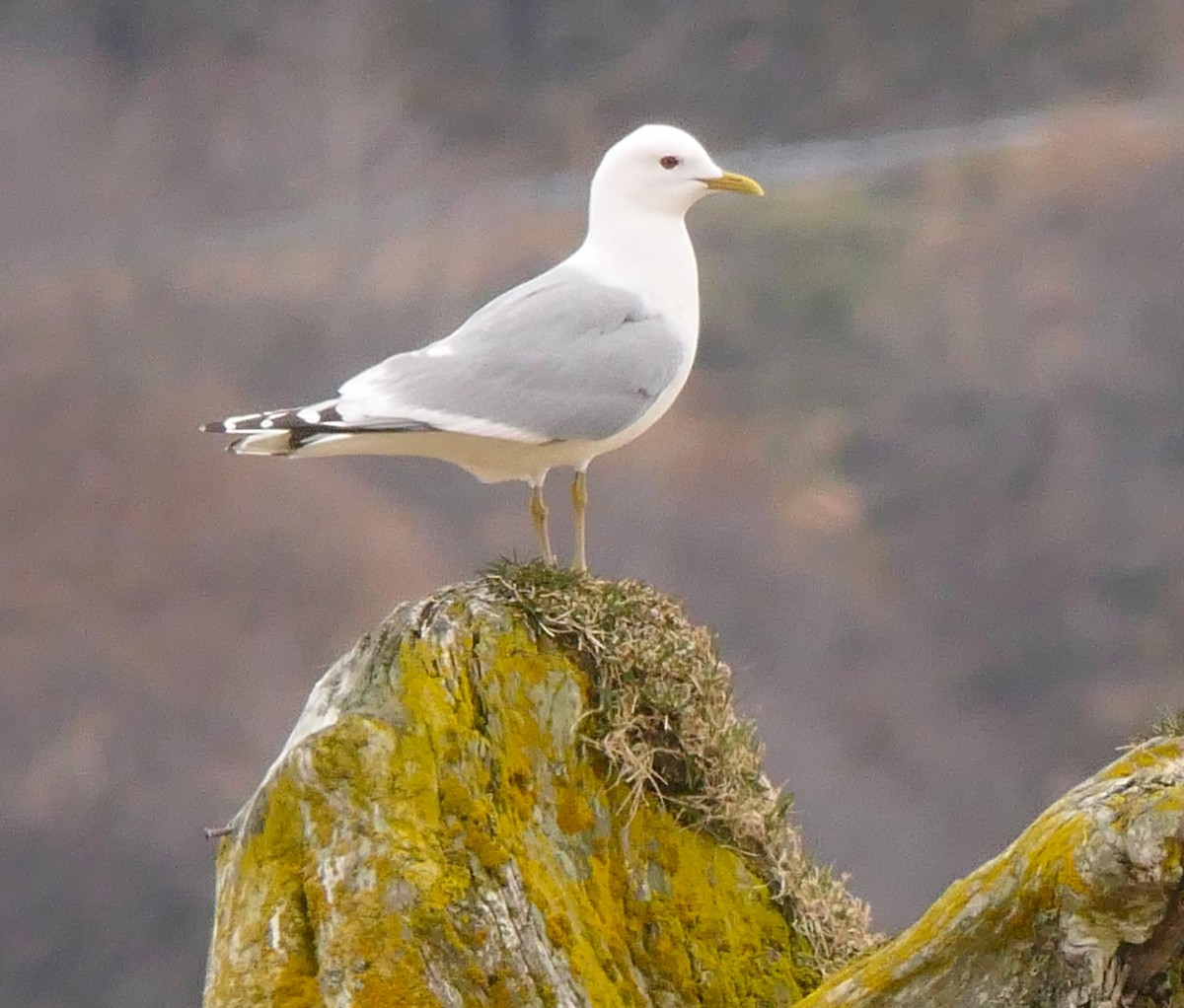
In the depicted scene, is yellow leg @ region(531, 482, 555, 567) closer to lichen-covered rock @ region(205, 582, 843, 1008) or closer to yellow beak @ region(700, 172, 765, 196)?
lichen-covered rock @ region(205, 582, 843, 1008)

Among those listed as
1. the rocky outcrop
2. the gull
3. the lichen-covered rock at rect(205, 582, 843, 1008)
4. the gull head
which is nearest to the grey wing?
the gull

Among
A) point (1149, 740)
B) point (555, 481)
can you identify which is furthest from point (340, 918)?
point (555, 481)

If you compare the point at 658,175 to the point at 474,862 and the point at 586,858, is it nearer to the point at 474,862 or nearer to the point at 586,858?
the point at 586,858

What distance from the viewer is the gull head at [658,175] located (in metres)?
5.14

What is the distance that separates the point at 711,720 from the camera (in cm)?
368

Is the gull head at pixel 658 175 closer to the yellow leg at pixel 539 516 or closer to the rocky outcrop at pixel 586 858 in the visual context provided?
the yellow leg at pixel 539 516

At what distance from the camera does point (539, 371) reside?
15.4 ft

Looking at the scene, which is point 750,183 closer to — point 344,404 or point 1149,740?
point 344,404

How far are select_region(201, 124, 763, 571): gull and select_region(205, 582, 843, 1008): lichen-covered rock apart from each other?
772 millimetres

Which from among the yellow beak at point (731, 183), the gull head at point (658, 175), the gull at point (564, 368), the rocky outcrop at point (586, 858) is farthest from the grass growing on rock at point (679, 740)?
the yellow beak at point (731, 183)

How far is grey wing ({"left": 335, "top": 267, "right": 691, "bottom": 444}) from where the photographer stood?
450cm

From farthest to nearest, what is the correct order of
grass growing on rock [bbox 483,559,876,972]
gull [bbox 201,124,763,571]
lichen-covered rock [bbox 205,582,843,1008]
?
1. gull [bbox 201,124,763,571]
2. grass growing on rock [bbox 483,559,876,972]
3. lichen-covered rock [bbox 205,582,843,1008]

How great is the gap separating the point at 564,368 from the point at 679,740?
1417mm

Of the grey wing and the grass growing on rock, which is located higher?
the grey wing
